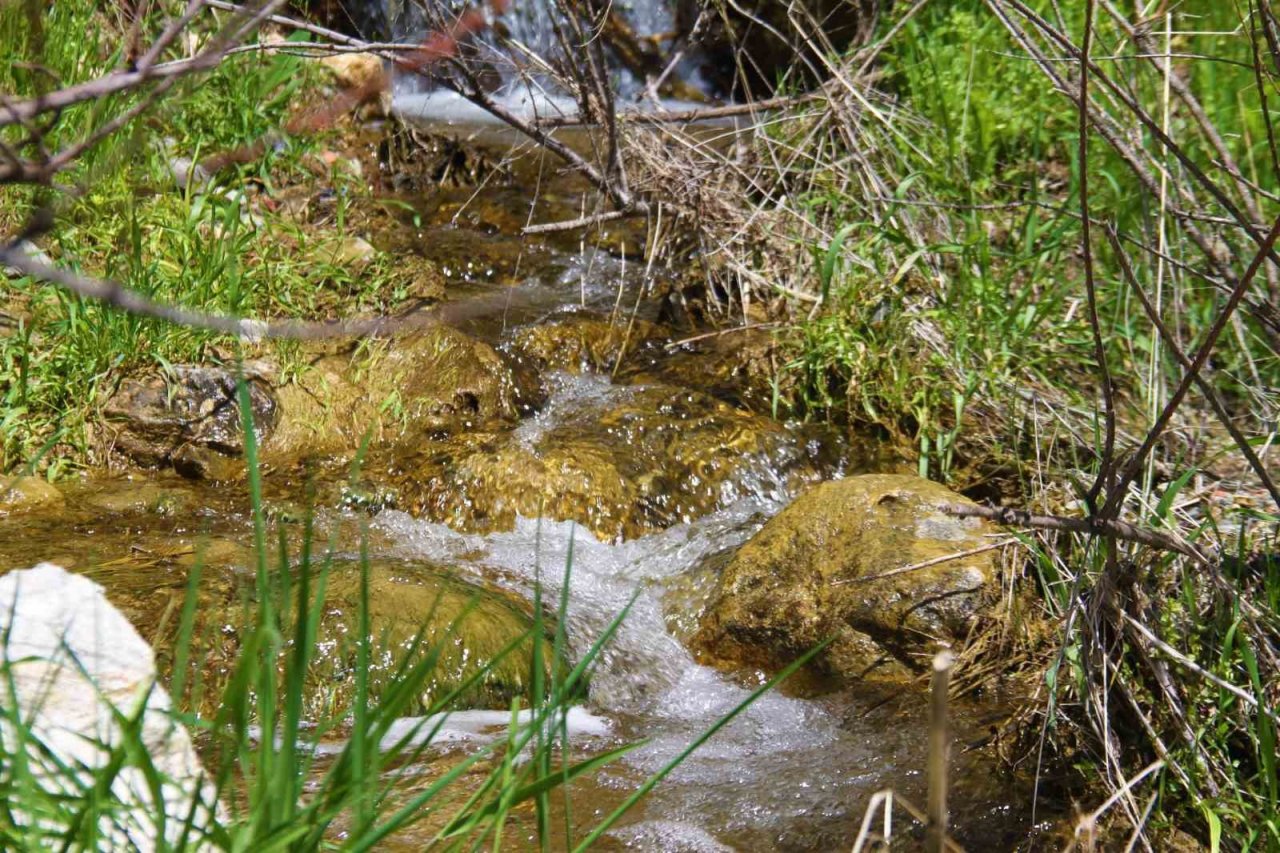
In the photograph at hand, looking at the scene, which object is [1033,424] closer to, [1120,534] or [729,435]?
[729,435]

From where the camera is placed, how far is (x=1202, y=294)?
4.93 m

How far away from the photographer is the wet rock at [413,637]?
128 inches

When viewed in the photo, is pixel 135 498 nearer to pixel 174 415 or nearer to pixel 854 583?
pixel 174 415

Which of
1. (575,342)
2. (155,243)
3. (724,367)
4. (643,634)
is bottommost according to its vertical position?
(643,634)

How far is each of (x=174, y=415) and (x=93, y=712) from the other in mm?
2531

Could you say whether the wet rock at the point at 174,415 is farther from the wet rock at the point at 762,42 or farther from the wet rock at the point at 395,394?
the wet rock at the point at 762,42

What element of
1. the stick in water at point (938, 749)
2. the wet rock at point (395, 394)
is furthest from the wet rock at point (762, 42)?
the stick in water at point (938, 749)

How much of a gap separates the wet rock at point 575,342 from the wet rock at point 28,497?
2047 millimetres

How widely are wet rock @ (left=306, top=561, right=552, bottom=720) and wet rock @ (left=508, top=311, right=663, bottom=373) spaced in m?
1.90

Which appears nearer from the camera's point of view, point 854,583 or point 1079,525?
point 1079,525

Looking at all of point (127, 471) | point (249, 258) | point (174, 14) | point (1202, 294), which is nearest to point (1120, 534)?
point (1202, 294)

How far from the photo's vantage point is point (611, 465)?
469 centimetres

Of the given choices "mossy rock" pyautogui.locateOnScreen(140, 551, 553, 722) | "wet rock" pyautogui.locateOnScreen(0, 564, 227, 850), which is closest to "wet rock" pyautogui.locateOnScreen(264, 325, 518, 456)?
"mossy rock" pyautogui.locateOnScreen(140, 551, 553, 722)

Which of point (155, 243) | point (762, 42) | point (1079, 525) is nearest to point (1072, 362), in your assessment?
point (1079, 525)
